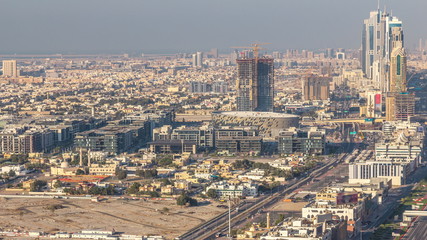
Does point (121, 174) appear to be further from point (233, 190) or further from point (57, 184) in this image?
point (233, 190)

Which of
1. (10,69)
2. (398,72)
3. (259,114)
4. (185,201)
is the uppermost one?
(10,69)

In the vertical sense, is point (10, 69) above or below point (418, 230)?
above

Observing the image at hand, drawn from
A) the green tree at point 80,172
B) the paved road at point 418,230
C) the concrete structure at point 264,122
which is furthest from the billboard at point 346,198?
the concrete structure at point 264,122

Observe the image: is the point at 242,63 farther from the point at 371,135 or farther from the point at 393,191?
the point at 393,191

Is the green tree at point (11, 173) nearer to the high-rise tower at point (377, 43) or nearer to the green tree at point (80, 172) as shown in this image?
the green tree at point (80, 172)

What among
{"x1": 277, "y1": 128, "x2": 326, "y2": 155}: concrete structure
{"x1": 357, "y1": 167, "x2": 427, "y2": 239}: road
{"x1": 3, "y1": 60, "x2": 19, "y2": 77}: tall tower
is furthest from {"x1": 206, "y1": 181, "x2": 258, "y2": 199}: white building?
{"x1": 3, "y1": 60, "x2": 19, "y2": 77}: tall tower

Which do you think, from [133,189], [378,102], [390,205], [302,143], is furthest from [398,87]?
[390,205]
